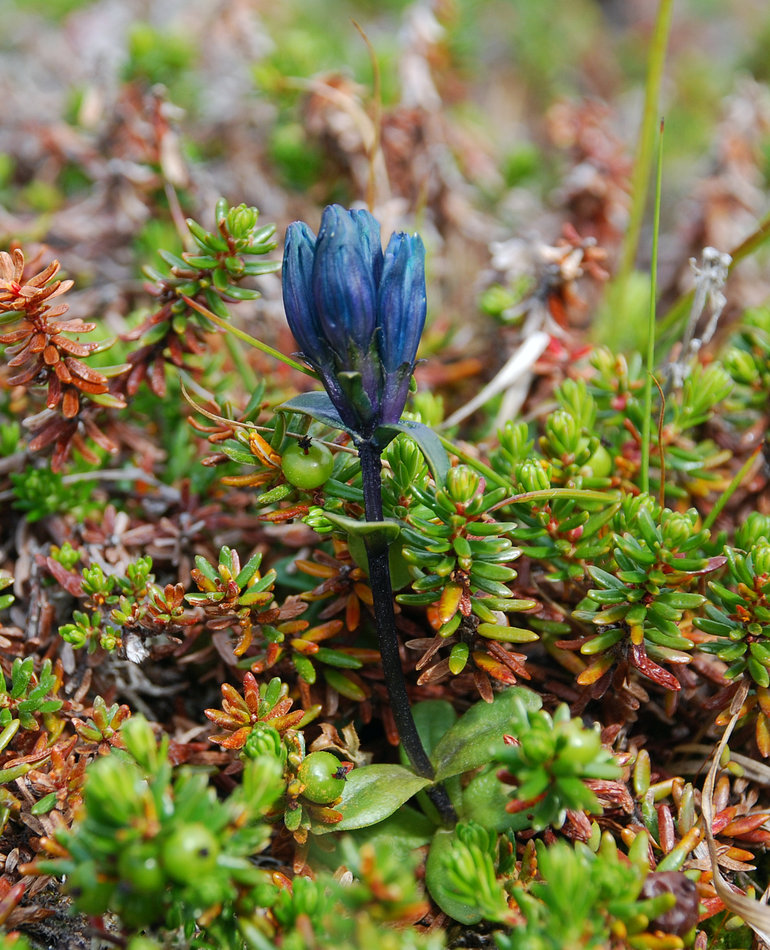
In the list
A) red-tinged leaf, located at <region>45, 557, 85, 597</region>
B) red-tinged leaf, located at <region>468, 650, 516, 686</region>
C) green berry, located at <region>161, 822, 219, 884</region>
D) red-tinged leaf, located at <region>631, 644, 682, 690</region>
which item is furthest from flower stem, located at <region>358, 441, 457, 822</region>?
red-tinged leaf, located at <region>45, 557, 85, 597</region>

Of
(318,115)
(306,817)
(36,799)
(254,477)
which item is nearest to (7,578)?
(36,799)

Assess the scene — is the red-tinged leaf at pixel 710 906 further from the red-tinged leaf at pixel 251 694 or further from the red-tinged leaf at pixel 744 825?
the red-tinged leaf at pixel 251 694

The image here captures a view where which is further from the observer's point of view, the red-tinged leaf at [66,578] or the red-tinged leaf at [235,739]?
the red-tinged leaf at [66,578]

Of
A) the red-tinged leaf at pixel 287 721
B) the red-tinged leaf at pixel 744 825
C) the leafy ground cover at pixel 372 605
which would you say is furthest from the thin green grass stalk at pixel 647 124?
the red-tinged leaf at pixel 287 721

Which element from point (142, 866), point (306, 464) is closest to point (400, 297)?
point (306, 464)

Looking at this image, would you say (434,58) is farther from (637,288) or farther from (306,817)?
(306,817)

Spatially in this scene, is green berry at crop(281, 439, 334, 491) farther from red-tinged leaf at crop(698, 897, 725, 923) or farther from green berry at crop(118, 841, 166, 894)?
red-tinged leaf at crop(698, 897, 725, 923)

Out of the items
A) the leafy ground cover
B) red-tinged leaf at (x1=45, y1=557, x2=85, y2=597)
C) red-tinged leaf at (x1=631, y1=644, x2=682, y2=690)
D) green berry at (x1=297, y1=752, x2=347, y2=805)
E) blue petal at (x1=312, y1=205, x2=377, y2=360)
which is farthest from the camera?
red-tinged leaf at (x1=45, y1=557, x2=85, y2=597)

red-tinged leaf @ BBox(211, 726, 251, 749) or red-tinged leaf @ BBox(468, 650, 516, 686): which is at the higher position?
red-tinged leaf @ BBox(468, 650, 516, 686)
